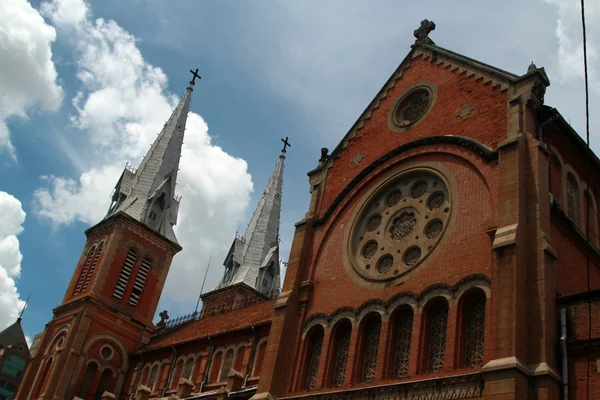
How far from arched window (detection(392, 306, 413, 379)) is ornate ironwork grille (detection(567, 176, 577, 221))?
17.9ft

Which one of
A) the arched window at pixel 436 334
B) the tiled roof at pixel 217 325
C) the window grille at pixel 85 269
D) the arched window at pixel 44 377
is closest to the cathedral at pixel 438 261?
the arched window at pixel 436 334

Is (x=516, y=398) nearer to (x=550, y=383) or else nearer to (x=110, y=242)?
(x=550, y=383)

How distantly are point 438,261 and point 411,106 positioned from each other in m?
7.09

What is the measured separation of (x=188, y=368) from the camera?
31.5 m

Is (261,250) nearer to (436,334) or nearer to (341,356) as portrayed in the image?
(341,356)

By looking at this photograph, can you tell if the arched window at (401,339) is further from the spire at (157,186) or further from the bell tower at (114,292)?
the spire at (157,186)

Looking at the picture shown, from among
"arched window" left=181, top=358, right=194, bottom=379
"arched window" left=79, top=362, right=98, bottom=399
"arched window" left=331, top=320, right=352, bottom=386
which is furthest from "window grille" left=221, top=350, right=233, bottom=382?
"arched window" left=79, top=362, right=98, bottom=399

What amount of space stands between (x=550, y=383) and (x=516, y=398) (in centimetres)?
82

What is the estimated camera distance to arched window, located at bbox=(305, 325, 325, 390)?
20.2 metres

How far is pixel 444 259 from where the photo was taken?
1816 cm

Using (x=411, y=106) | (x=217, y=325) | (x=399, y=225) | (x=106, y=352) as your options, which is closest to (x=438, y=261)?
(x=399, y=225)

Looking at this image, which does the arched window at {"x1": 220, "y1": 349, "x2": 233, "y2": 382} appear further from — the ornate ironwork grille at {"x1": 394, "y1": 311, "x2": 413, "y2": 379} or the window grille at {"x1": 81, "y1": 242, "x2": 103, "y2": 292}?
the window grille at {"x1": 81, "y1": 242, "x2": 103, "y2": 292}

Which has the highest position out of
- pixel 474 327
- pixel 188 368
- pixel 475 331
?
pixel 188 368

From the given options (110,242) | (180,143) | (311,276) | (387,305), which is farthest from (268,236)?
(387,305)
